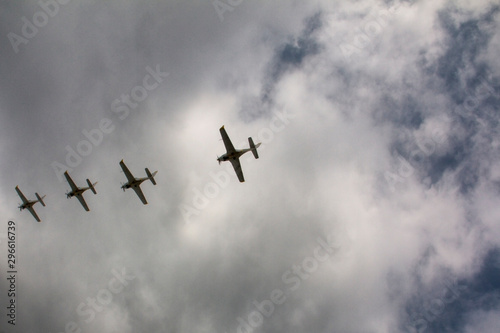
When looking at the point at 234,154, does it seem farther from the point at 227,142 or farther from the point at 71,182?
the point at 71,182

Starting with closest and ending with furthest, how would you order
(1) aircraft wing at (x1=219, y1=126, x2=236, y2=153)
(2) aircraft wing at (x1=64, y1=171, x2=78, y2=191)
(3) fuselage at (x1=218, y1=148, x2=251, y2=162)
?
(1) aircraft wing at (x1=219, y1=126, x2=236, y2=153) → (3) fuselage at (x1=218, y1=148, x2=251, y2=162) → (2) aircraft wing at (x1=64, y1=171, x2=78, y2=191)

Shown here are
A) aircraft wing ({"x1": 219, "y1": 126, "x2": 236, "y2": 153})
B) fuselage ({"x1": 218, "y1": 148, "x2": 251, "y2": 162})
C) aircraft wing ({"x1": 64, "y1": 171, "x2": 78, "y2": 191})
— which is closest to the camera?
aircraft wing ({"x1": 219, "y1": 126, "x2": 236, "y2": 153})

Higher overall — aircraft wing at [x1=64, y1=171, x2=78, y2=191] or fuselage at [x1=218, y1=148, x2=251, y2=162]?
fuselage at [x1=218, y1=148, x2=251, y2=162]

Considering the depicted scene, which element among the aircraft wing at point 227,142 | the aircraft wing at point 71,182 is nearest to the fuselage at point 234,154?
the aircraft wing at point 227,142

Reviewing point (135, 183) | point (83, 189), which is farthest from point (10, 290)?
point (135, 183)

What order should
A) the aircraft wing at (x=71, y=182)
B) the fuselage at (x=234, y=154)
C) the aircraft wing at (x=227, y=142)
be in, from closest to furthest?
the aircraft wing at (x=227, y=142), the fuselage at (x=234, y=154), the aircraft wing at (x=71, y=182)

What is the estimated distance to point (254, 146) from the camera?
55.3 m

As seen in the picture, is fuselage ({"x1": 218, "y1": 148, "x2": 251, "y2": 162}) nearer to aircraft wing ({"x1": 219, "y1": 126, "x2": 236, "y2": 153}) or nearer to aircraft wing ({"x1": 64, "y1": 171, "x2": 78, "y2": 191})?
aircraft wing ({"x1": 219, "y1": 126, "x2": 236, "y2": 153})

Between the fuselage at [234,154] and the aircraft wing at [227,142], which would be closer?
the aircraft wing at [227,142]

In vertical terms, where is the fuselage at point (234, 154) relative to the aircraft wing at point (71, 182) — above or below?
above

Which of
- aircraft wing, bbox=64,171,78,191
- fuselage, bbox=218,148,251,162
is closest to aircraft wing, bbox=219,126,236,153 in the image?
fuselage, bbox=218,148,251,162

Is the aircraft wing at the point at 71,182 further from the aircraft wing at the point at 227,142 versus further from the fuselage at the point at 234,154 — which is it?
the aircraft wing at the point at 227,142

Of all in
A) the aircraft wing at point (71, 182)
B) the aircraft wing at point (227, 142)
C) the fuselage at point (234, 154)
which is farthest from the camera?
the aircraft wing at point (71, 182)

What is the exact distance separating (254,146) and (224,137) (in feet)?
21.2
